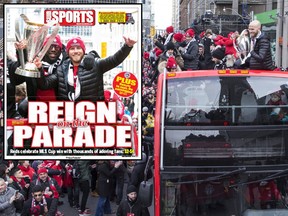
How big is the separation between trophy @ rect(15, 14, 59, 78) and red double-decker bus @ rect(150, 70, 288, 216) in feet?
5.79

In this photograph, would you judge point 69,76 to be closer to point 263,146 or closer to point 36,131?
point 36,131

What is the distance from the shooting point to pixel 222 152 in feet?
27.7

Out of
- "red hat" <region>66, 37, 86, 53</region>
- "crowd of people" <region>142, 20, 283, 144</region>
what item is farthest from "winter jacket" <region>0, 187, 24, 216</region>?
"crowd of people" <region>142, 20, 283, 144</region>

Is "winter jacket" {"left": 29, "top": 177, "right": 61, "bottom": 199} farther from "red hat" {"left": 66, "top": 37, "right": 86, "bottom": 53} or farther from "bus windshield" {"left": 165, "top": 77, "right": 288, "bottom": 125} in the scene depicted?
"bus windshield" {"left": 165, "top": 77, "right": 288, "bottom": 125}

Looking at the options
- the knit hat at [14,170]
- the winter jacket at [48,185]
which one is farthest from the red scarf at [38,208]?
the knit hat at [14,170]

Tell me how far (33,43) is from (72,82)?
0.77 meters

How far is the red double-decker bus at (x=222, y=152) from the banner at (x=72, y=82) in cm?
64

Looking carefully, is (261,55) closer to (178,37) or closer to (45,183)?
(45,183)

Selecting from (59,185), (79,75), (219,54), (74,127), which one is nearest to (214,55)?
(219,54)

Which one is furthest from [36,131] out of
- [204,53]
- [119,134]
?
[204,53]

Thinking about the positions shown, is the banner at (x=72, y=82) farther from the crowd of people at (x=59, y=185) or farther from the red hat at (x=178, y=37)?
the red hat at (x=178, y=37)

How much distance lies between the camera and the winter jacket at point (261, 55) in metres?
10.6

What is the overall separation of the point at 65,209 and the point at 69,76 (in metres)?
6.16

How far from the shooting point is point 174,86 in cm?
916
